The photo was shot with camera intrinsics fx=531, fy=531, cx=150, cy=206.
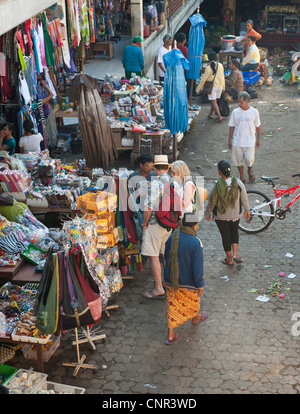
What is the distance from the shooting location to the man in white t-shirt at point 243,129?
398 inches

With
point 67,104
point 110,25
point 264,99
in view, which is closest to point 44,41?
point 67,104

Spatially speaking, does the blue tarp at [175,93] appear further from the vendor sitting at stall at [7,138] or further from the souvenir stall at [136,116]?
the vendor sitting at stall at [7,138]

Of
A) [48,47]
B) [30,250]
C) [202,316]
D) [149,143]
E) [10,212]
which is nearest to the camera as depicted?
[202,316]

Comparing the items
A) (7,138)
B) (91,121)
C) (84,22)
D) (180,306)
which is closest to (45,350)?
(180,306)

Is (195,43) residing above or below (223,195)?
above

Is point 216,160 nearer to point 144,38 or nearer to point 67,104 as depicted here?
point 67,104

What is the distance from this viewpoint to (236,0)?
26.4 metres

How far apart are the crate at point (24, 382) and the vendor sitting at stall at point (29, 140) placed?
4870mm

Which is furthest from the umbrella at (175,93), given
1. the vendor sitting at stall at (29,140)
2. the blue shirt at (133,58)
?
the blue shirt at (133,58)

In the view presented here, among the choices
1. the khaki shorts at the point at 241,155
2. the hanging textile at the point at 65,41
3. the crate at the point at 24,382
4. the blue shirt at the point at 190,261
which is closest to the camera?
the crate at the point at 24,382

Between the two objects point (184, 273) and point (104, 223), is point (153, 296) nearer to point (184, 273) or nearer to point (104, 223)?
point (104, 223)

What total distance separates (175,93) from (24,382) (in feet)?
21.6

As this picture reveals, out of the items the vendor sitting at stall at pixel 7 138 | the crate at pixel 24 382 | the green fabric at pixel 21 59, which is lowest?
the crate at pixel 24 382

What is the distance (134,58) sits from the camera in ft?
44.8
